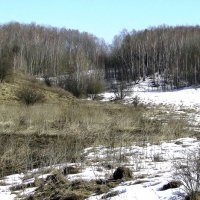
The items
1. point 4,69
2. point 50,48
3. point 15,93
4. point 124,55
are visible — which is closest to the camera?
point 15,93

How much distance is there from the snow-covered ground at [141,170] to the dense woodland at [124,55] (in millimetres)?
52634

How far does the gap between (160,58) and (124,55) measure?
342 inches

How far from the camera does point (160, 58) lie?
7731cm

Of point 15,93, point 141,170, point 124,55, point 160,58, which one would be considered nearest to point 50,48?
point 124,55

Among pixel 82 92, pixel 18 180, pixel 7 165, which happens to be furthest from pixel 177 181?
pixel 82 92

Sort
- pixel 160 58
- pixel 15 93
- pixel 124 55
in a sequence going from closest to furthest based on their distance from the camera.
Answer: pixel 15 93, pixel 160 58, pixel 124 55

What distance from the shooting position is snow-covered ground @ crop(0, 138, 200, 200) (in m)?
6.76

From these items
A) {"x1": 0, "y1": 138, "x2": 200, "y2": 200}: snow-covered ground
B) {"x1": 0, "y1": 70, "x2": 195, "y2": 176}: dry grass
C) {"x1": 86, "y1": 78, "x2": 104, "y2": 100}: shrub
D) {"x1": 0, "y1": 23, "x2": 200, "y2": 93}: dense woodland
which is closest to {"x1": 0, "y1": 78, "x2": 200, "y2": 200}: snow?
{"x1": 0, "y1": 138, "x2": 200, "y2": 200}: snow-covered ground

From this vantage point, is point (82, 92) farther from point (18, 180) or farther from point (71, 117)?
point (18, 180)

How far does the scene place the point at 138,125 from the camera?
59.7ft

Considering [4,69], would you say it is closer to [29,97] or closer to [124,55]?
[29,97]

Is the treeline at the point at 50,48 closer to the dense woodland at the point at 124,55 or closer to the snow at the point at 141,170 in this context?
the dense woodland at the point at 124,55

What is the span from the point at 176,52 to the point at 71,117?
58.8m

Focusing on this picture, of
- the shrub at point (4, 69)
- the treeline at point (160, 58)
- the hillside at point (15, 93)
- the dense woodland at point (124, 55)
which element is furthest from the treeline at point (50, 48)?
the shrub at point (4, 69)
